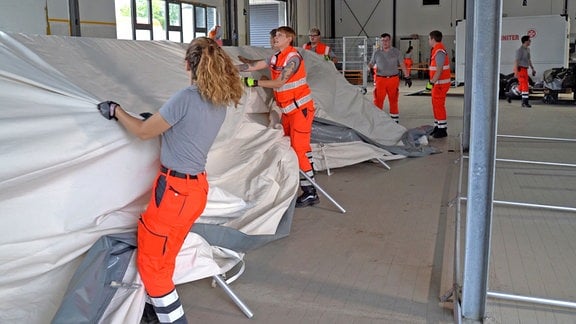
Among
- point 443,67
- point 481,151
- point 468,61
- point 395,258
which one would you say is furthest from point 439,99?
point 481,151

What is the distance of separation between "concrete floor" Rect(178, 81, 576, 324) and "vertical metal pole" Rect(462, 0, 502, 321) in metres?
0.27

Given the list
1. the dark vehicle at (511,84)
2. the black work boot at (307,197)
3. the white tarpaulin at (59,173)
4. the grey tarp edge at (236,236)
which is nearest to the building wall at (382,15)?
the dark vehicle at (511,84)

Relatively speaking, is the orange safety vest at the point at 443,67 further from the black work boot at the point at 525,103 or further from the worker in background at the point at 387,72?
the black work boot at the point at 525,103

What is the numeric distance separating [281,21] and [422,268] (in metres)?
19.9

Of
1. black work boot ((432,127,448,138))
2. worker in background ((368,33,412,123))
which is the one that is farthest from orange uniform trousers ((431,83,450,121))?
worker in background ((368,33,412,123))

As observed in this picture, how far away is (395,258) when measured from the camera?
4008 mm

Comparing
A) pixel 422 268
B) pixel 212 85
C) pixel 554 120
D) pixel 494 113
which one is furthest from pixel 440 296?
pixel 554 120

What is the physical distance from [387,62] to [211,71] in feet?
23.1

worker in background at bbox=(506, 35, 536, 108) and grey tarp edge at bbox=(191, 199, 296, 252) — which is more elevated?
worker in background at bbox=(506, 35, 536, 108)

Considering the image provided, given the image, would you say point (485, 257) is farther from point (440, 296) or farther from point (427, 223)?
point (427, 223)

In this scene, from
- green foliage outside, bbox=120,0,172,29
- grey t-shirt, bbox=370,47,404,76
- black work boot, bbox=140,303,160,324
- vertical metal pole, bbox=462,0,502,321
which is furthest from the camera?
green foliage outside, bbox=120,0,172,29

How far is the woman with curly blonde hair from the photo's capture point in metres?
2.65

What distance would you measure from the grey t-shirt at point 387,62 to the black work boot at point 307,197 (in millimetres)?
4518

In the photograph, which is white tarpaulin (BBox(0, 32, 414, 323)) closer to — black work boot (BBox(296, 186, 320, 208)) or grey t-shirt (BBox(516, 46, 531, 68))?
black work boot (BBox(296, 186, 320, 208))
